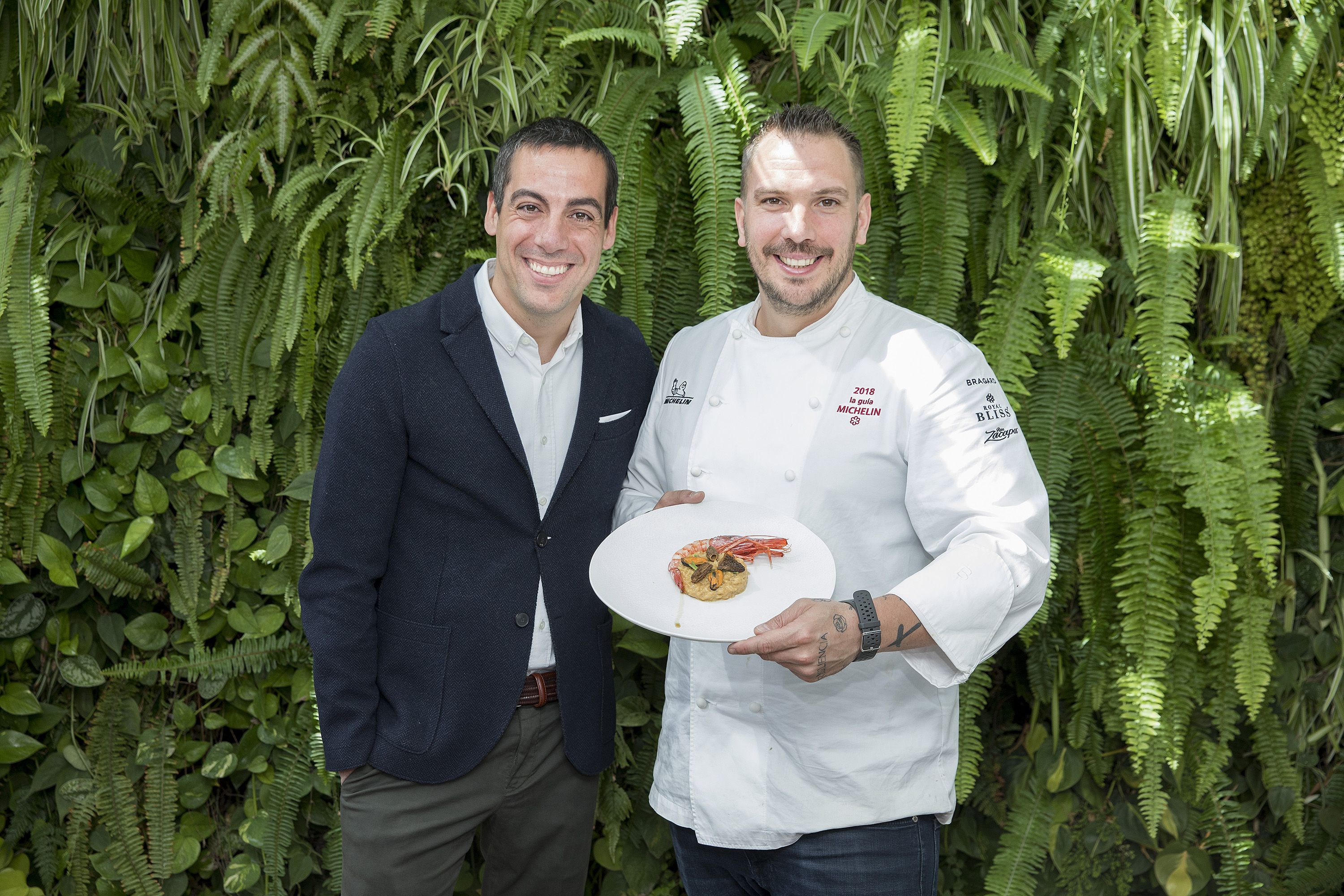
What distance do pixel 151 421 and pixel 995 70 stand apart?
2.40m

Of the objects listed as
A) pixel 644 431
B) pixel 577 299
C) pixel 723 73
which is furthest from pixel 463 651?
pixel 723 73

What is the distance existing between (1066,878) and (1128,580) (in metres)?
0.82

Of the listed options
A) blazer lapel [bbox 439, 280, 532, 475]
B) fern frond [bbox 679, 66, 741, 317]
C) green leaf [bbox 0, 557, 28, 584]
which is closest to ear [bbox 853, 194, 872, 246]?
fern frond [bbox 679, 66, 741, 317]

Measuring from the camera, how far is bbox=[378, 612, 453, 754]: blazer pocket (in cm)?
175

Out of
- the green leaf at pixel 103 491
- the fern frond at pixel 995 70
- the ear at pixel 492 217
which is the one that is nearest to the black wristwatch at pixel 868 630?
the ear at pixel 492 217

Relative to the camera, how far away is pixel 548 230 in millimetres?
1784

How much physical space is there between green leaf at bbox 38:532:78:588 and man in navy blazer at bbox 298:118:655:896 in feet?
4.30

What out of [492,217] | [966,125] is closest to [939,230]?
[966,125]

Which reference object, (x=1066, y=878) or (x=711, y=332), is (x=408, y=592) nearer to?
(x=711, y=332)

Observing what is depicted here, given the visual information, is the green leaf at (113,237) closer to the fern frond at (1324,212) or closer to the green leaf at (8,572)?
the green leaf at (8,572)

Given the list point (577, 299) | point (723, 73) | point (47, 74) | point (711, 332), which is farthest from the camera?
point (47, 74)

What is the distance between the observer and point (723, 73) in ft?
7.58

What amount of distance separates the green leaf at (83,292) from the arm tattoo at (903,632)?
2.44m

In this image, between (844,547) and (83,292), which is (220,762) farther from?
(844,547)
